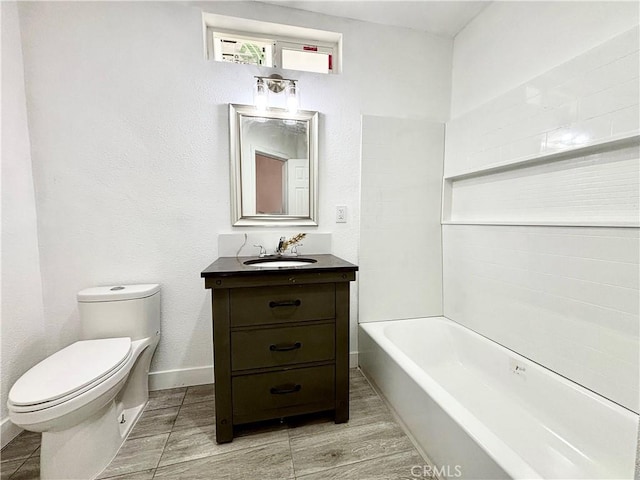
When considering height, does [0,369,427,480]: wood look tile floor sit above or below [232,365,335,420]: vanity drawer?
below

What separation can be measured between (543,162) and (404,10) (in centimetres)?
132

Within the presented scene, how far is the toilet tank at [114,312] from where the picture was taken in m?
1.46

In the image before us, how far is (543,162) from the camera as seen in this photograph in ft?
4.59

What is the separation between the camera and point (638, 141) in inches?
41.3

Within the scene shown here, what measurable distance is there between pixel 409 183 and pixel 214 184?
1.37m

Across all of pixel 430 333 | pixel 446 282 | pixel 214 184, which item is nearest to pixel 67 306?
pixel 214 184

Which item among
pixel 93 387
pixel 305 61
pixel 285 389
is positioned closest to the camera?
pixel 93 387

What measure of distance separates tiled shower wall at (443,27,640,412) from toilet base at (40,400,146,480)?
2.10 metres

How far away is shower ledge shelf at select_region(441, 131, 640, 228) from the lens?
1076 mm

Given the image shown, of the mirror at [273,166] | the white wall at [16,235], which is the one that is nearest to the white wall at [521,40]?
the mirror at [273,166]

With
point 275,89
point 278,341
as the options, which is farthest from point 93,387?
point 275,89

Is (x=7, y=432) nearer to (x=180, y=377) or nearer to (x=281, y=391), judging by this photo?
(x=180, y=377)

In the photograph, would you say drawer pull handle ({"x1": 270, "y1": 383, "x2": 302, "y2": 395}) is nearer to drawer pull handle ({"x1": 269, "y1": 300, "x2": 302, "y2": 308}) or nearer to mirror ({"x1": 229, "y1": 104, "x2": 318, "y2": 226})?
drawer pull handle ({"x1": 269, "y1": 300, "x2": 302, "y2": 308})

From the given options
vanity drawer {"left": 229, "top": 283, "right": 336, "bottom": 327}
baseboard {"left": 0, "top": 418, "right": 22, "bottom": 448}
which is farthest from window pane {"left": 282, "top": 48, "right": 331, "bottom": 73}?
baseboard {"left": 0, "top": 418, "right": 22, "bottom": 448}
